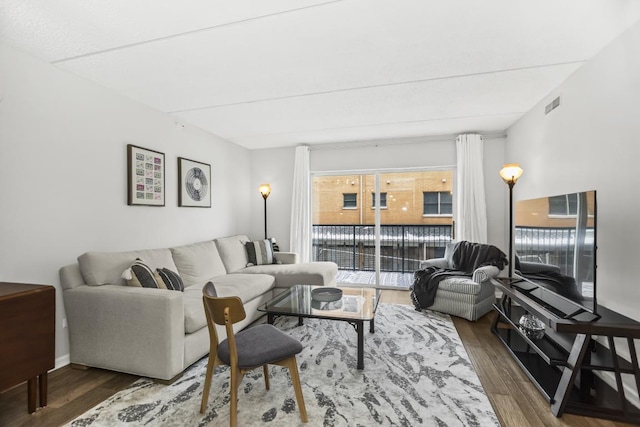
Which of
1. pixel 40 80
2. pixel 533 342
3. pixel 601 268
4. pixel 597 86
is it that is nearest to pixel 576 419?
pixel 533 342

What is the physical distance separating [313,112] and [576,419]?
339cm

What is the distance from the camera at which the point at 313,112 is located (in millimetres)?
3570

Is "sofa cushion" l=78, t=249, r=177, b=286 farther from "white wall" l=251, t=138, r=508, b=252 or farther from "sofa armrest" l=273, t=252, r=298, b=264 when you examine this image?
"white wall" l=251, t=138, r=508, b=252

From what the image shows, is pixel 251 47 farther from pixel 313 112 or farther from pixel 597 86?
pixel 597 86

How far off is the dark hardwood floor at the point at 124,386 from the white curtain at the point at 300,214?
2995 mm

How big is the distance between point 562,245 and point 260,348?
7.29ft

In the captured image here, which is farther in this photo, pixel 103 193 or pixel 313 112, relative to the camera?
pixel 313 112

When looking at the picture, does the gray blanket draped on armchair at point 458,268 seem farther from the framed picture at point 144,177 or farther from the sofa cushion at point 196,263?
the framed picture at point 144,177

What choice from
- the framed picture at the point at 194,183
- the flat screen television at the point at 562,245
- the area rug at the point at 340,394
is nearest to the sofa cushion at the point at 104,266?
the area rug at the point at 340,394

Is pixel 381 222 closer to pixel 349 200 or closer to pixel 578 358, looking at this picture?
pixel 349 200

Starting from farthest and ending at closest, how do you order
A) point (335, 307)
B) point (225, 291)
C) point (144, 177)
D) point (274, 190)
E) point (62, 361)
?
point (274, 190) < point (144, 177) < point (225, 291) < point (335, 307) < point (62, 361)

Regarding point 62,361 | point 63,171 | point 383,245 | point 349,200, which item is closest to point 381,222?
point 383,245

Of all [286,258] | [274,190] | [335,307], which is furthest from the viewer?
[274,190]

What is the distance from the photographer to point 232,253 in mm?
4207
